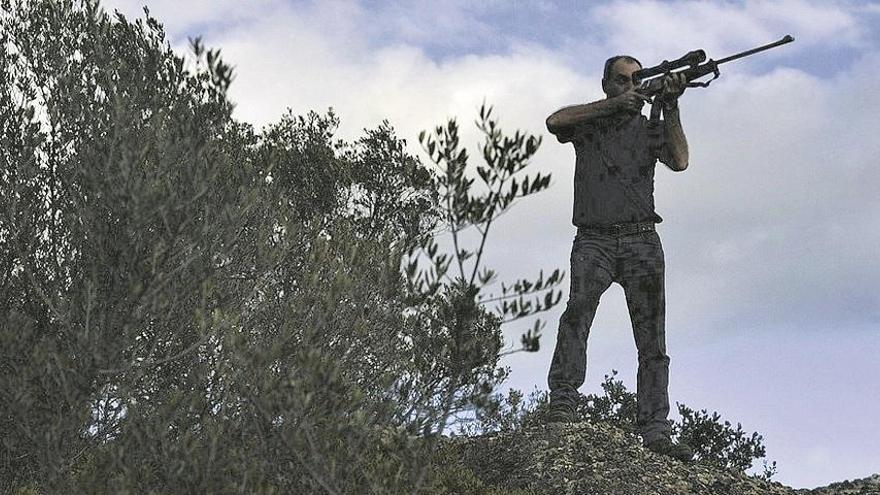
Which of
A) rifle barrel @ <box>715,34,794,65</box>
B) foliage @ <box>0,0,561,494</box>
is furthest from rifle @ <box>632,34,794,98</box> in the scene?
foliage @ <box>0,0,561,494</box>

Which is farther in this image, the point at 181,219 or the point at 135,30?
the point at 135,30

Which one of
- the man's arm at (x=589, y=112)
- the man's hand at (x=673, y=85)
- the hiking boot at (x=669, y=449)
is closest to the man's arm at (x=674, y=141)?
the man's hand at (x=673, y=85)

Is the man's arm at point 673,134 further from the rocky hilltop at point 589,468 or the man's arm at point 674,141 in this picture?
the rocky hilltop at point 589,468

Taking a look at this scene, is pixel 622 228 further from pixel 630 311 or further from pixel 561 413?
pixel 561 413

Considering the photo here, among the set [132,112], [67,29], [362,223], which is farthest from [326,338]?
[362,223]

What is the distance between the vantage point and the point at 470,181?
6516 millimetres

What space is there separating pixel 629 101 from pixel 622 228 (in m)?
1.36

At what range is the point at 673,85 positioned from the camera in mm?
11367

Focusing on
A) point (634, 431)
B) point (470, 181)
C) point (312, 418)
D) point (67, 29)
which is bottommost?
point (312, 418)

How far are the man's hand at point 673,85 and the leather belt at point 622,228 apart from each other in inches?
55.3

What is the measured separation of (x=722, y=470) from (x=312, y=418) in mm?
7797

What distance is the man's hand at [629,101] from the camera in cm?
1135

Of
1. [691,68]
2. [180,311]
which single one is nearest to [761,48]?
[691,68]

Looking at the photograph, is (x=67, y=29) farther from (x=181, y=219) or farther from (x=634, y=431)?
(x=634, y=431)
